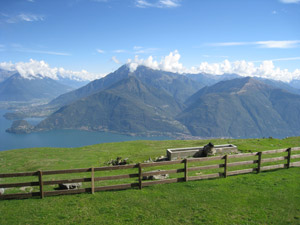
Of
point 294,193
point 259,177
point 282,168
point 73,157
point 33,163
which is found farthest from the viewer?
point 73,157

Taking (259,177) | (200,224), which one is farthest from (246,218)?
(259,177)

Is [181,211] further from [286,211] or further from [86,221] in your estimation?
[286,211]

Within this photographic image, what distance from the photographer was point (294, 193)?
14.7 m

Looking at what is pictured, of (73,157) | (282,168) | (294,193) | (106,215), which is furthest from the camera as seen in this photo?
(73,157)

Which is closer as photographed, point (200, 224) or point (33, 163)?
point (200, 224)

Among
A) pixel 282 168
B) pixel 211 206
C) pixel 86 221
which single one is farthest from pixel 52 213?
pixel 282 168

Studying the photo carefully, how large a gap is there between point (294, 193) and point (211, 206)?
674 cm

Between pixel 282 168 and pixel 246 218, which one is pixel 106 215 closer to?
pixel 246 218

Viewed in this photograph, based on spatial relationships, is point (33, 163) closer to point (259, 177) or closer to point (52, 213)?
point (52, 213)

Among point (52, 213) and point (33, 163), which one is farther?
point (33, 163)

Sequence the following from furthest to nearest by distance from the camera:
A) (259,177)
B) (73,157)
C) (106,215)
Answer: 1. (73,157)
2. (259,177)
3. (106,215)

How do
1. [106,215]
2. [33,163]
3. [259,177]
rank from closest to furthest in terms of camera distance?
[106,215]
[259,177]
[33,163]

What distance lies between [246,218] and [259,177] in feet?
22.6

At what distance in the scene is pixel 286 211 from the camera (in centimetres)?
1243
